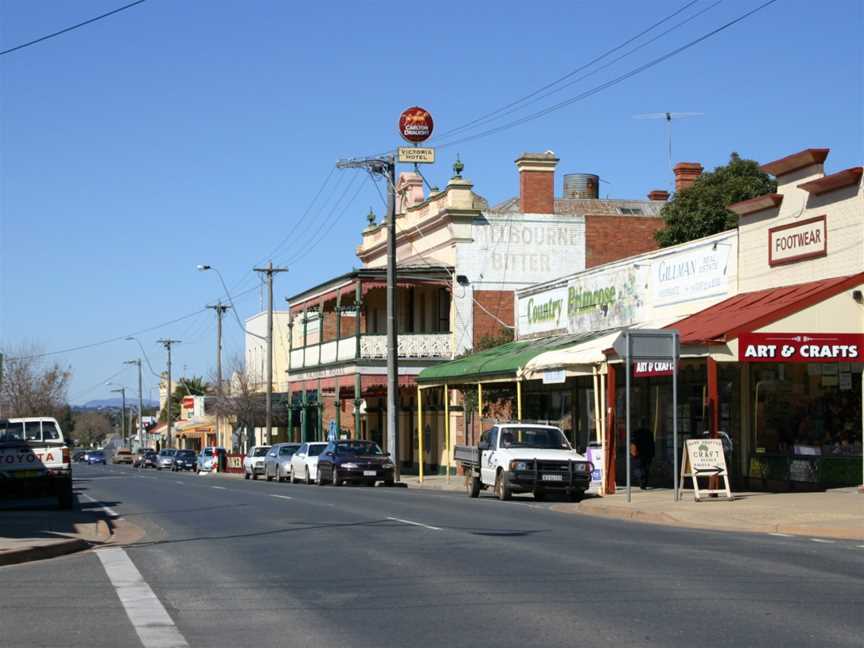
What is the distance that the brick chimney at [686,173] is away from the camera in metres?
52.1

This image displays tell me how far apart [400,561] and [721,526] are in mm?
7785

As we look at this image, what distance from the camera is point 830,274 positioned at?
85.9ft

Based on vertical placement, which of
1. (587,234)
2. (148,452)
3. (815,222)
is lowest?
(148,452)

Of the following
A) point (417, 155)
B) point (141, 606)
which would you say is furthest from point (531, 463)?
point (417, 155)

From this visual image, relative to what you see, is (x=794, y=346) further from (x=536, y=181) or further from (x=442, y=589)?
(x=536, y=181)

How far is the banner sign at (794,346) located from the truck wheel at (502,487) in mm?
6213

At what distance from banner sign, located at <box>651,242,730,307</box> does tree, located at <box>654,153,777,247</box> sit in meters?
15.7

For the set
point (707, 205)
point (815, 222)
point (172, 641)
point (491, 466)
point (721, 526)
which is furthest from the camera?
point (707, 205)

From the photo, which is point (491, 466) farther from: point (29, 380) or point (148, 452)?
point (29, 380)

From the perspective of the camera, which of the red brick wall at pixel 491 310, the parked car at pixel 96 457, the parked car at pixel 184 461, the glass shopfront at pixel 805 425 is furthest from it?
the parked car at pixel 96 457

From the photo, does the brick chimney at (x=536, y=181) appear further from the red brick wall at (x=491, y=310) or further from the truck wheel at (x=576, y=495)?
the truck wheel at (x=576, y=495)

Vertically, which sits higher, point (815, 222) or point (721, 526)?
point (815, 222)

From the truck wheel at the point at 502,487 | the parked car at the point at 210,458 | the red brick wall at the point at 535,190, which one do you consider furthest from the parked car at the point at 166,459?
the truck wheel at the point at 502,487

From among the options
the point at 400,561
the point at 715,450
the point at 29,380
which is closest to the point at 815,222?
the point at 715,450
